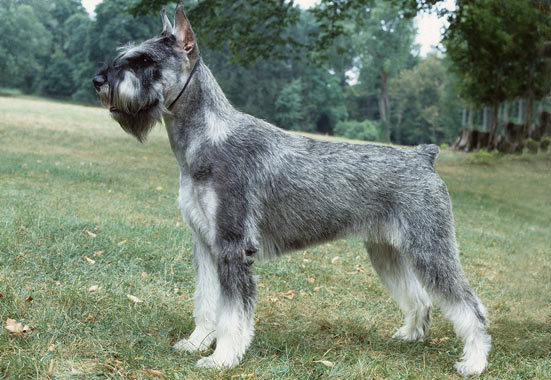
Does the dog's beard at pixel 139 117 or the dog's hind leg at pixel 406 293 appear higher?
the dog's beard at pixel 139 117

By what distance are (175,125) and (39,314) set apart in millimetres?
2009

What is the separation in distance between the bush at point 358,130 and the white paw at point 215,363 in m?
52.6

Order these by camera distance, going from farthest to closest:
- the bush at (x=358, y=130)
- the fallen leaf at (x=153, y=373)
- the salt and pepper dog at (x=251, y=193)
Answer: the bush at (x=358, y=130) < the salt and pepper dog at (x=251, y=193) < the fallen leaf at (x=153, y=373)

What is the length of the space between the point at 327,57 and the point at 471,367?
16203 mm

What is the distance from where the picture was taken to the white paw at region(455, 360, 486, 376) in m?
4.20

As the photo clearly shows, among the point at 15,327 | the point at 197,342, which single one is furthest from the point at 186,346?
the point at 15,327

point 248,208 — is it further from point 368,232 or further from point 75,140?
point 75,140

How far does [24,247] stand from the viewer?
5.75 m

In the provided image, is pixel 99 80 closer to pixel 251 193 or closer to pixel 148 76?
pixel 148 76

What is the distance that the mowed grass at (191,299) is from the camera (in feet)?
12.4

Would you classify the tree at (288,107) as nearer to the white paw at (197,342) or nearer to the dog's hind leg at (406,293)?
the dog's hind leg at (406,293)

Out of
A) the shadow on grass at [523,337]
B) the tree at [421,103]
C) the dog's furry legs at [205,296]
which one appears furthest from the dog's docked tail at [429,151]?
the tree at [421,103]

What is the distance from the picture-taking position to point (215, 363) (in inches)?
153

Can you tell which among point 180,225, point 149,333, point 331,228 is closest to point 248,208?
point 331,228
